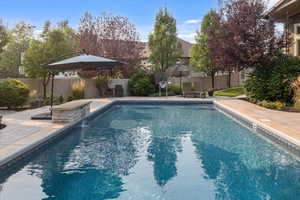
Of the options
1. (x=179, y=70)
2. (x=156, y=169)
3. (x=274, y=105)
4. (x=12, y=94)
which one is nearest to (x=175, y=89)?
(x=179, y=70)

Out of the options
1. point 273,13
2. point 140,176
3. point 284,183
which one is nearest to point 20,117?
point 140,176

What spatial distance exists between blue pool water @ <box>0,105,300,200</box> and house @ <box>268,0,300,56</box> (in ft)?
24.4

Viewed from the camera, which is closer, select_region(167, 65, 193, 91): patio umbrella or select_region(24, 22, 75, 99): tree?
select_region(24, 22, 75, 99): tree

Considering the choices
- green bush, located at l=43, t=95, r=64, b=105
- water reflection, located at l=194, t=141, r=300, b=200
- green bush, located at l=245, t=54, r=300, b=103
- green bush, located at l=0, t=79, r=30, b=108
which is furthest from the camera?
green bush, located at l=43, t=95, r=64, b=105

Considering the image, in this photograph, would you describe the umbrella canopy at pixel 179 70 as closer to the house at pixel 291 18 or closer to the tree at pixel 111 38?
the tree at pixel 111 38

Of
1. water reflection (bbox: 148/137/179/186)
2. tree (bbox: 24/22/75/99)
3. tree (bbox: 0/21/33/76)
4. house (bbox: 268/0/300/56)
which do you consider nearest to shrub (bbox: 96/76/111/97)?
tree (bbox: 24/22/75/99)

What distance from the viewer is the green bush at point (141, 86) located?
63.6 feet

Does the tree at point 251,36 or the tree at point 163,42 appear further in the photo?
the tree at point 163,42

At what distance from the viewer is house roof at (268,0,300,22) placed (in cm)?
1229

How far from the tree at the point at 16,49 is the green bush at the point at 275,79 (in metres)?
28.0

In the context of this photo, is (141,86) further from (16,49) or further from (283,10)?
(16,49)

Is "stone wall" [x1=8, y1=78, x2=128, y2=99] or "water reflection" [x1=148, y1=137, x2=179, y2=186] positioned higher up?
"stone wall" [x1=8, y1=78, x2=128, y2=99]

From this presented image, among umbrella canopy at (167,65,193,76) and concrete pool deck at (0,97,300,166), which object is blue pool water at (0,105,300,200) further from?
umbrella canopy at (167,65,193,76)

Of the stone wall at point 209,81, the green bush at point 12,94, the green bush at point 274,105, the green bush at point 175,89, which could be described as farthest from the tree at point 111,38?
the green bush at point 274,105
